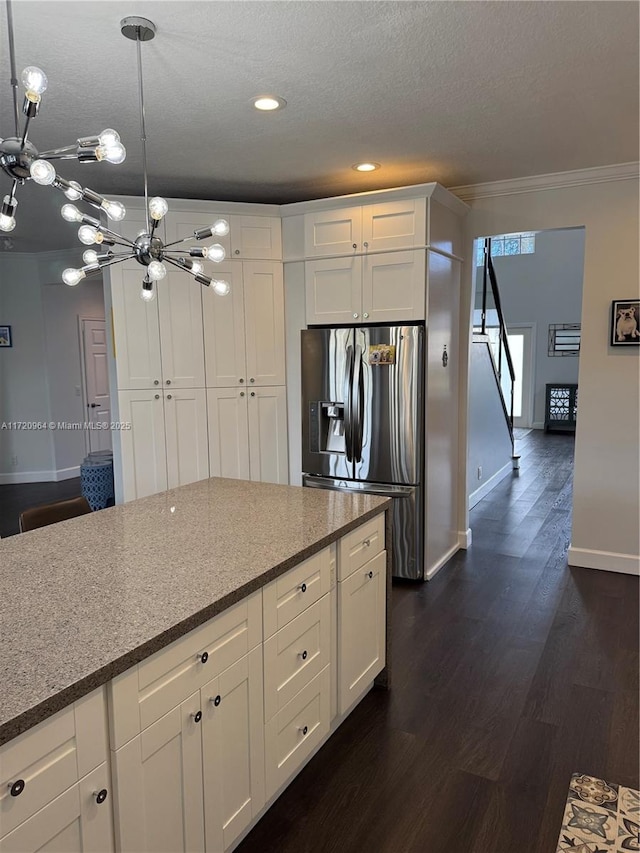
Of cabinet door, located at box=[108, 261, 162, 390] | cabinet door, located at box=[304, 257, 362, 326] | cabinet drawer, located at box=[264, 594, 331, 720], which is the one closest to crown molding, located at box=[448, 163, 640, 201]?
cabinet door, located at box=[304, 257, 362, 326]

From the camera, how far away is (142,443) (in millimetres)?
3902

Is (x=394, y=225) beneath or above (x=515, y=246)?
beneath

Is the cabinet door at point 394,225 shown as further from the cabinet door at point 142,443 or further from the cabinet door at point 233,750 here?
the cabinet door at point 233,750

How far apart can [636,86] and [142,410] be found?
125 inches

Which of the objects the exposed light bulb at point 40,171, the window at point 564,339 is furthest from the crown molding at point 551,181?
the window at point 564,339

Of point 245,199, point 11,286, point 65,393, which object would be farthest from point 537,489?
point 11,286

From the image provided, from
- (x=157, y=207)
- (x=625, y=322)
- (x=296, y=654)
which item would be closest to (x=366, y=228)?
(x=625, y=322)

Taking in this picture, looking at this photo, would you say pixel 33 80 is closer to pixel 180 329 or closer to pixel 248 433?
pixel 180 329

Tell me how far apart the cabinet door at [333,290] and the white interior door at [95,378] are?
401cm

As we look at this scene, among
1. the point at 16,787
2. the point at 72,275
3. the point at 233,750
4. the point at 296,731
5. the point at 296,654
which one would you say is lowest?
the point at 296,731

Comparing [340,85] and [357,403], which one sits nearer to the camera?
A: [340,85]

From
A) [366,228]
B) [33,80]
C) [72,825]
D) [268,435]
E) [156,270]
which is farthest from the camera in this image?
[268,435]

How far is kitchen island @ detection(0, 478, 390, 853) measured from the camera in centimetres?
125

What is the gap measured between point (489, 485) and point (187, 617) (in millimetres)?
5318
